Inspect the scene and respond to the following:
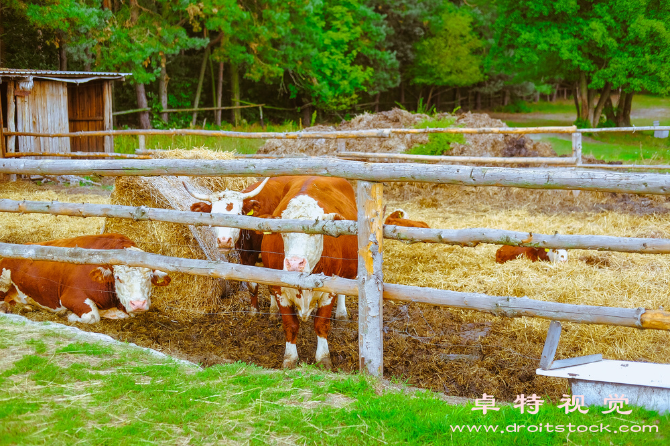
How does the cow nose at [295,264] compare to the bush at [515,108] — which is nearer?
the cow nose at [295,264]

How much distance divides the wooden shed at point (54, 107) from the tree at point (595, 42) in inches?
641

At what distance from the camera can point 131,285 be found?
17.5ft

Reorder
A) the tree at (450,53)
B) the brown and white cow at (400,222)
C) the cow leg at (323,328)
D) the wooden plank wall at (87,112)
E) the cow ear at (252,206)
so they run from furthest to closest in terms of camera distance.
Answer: the tree at (450,53) → the wooden plank wall at (87,112) → the brown and white cow at (400,222) → the cow ear at (252,206) → the cow leg at (323,328)

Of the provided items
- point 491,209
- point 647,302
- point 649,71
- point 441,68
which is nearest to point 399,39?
point 441,68

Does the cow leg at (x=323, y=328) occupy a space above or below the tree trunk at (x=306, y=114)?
below

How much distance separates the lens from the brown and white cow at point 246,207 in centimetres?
552

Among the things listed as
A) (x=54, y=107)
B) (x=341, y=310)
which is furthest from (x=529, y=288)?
(x=54, y=107)

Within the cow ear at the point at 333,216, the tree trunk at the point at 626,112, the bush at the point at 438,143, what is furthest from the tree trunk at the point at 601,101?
the cow ear at the point at 333,216

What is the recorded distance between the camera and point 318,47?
25.5m

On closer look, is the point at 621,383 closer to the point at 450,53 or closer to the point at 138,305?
the point at 138,305

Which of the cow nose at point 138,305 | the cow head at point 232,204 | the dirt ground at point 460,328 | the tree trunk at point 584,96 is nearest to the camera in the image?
the dirt ground at point 460,328

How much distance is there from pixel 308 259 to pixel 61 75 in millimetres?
12952

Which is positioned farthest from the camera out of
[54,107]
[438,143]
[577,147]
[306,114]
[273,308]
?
[306,114]

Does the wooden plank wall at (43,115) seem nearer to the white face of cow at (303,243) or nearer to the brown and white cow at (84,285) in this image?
→ the brown and white cow at (84,285)
